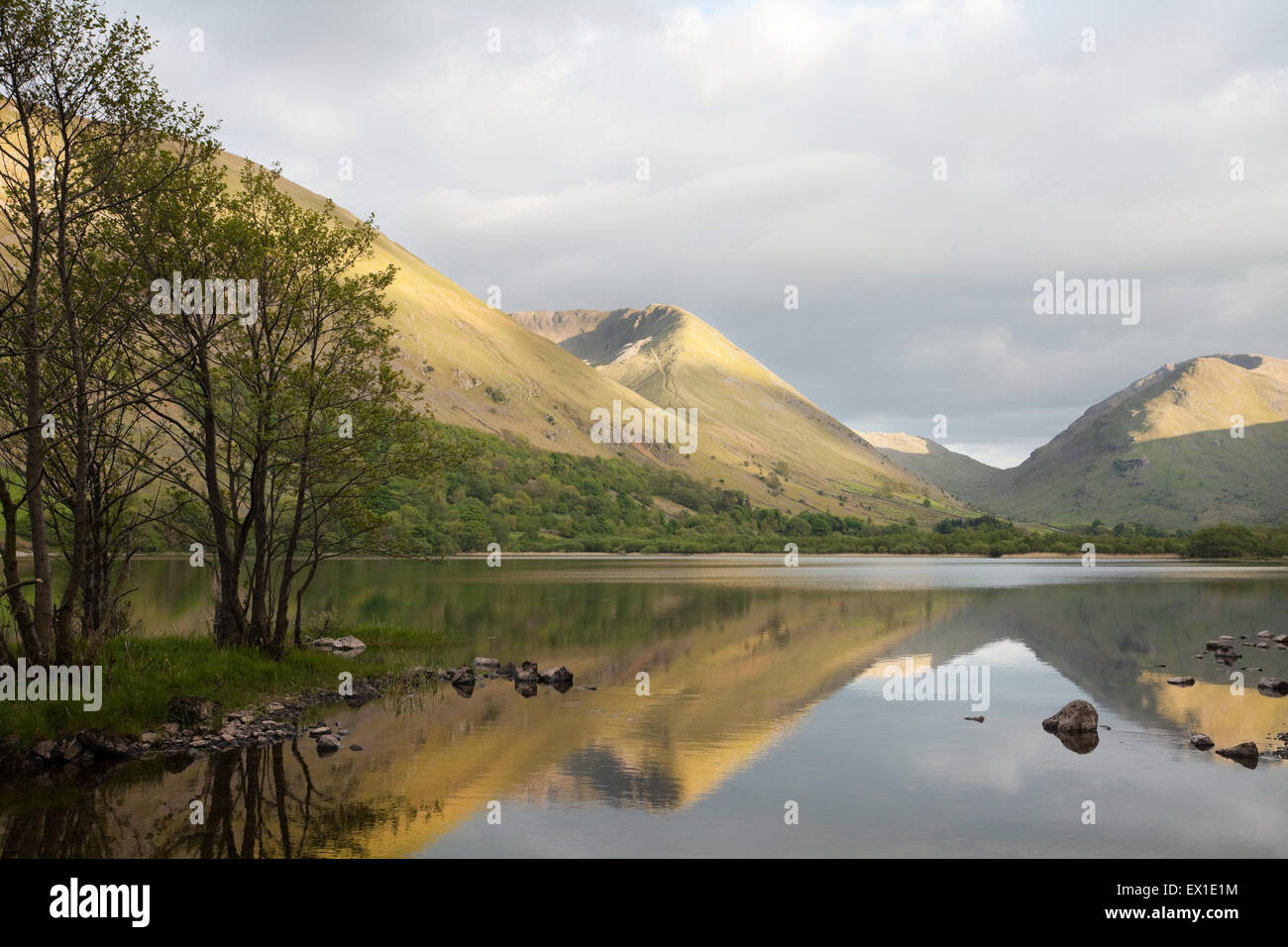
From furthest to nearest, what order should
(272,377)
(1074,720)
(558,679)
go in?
1. (558,679)
2. (272,377)
3. (1074,720)

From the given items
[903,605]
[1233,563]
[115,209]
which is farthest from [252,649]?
[1233,563]

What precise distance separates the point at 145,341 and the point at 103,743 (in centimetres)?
1562

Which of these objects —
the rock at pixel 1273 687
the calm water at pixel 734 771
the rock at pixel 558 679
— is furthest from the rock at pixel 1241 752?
the rock at pixel 558 679

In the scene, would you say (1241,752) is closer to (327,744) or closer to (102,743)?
(327,744)

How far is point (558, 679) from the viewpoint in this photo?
136ft

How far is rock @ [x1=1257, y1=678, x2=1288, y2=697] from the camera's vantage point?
127ft

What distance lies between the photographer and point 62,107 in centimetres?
2514

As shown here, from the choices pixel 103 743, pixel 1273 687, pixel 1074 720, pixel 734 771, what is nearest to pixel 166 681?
pixel 103 743

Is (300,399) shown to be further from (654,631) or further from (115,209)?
(654,631)

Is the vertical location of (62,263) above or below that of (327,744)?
above

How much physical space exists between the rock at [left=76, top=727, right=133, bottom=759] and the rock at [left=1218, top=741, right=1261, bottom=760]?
31421mm

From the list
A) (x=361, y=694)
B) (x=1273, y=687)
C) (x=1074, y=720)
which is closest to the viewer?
(x=1074, y=720)

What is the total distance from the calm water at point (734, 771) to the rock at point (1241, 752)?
827 mm
